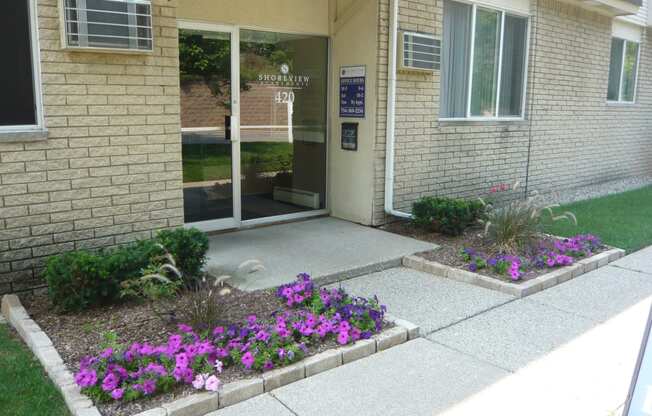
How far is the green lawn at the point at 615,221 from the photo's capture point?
7492 mm

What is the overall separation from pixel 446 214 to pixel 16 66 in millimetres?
4721

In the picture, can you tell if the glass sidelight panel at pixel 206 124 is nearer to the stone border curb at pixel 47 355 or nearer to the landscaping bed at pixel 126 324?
the landscaping bed at pixel 126 324

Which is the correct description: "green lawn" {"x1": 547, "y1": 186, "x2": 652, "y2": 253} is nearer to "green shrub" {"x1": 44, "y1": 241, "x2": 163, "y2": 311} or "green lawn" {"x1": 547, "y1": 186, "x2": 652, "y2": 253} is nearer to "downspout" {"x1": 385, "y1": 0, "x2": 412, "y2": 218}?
"downspout" {"x1": 385, "y1": 0, "x2": 412, "y2": 218}

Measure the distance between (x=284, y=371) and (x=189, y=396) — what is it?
614 millimetres

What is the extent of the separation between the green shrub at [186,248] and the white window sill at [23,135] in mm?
1208

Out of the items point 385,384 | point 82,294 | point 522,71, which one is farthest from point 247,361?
point 522,71

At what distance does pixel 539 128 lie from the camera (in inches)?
403

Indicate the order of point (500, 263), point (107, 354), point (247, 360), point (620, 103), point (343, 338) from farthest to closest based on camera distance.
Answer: point (620, 103), point (500, 263), point (343, 338), point (247, 360), point (107, 354)

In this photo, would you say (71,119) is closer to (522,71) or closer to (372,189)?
(372,189)

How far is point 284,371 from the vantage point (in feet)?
12.0

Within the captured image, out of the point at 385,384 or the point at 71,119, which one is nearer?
the point at 385,384

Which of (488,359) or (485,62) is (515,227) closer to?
(488,359)

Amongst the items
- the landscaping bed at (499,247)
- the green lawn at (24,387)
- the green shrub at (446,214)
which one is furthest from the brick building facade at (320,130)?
the green lawn at (24,387)

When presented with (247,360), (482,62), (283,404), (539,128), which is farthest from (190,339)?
(539,128)
